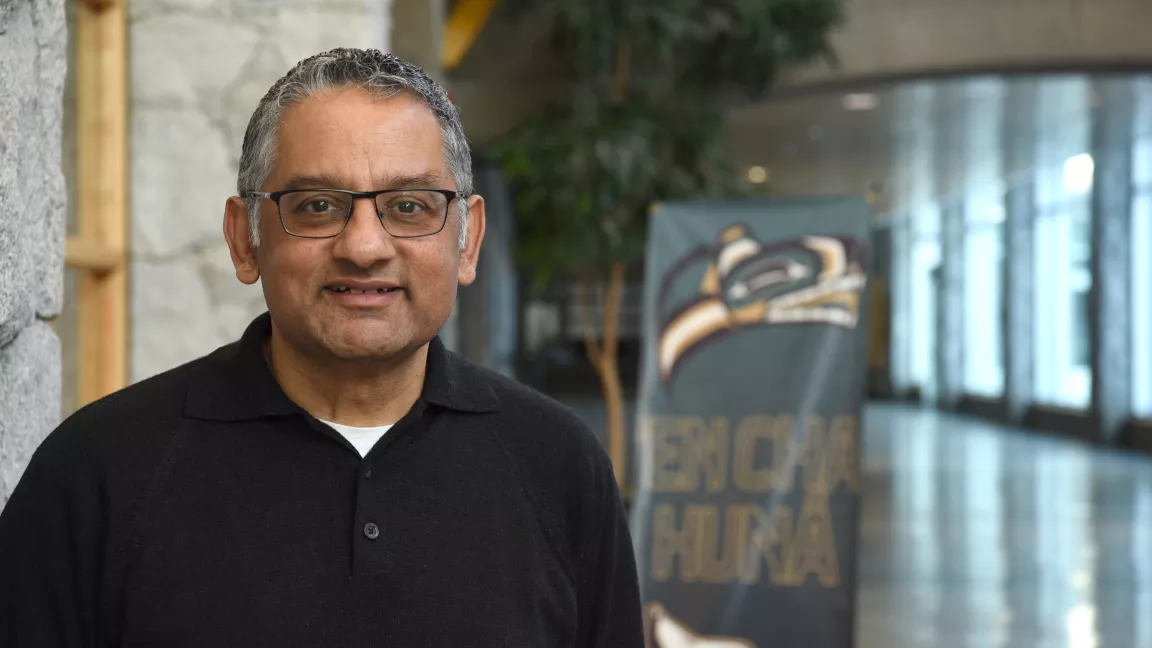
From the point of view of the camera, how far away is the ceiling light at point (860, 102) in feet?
33.9

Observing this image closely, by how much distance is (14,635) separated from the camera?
37.0 inches

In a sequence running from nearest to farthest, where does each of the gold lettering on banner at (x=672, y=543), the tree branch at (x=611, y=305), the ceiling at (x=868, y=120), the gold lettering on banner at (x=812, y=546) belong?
the gold lettering on banner at (x=812, y=546), the gold lettering on banner at (x=672, y=543), the tree branch at (x=611, y=305), the ceiling at (x=868, y=120)

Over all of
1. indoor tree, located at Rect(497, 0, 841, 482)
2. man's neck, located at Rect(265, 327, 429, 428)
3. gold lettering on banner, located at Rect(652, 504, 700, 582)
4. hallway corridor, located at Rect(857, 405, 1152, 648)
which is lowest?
hallway corridor, located at Rect(857, 405, 1152, 648)

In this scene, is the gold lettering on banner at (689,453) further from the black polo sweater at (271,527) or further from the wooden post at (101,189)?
the black polo sweater at (271,527)

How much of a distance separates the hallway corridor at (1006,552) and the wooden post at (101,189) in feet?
10.8

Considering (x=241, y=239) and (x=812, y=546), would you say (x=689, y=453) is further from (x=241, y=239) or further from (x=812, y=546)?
(x=241, y=239)

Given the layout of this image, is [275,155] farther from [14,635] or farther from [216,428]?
[14,635]

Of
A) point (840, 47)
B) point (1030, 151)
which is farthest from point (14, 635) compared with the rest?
point (1030, 151)

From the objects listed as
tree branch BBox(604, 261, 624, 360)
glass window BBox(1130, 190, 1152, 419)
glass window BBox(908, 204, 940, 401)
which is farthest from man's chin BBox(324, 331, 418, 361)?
glass window BBox(908, 204, 940, 401)

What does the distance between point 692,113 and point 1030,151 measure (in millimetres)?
7999

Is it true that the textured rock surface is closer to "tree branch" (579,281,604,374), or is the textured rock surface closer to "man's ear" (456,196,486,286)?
"man's ear" (456,196,486,286)

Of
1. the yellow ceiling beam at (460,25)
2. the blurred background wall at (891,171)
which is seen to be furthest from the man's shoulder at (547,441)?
the yellow ceiling beam at (460,25)

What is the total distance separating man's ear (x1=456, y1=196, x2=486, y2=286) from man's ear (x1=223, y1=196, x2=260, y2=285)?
0.62 feet

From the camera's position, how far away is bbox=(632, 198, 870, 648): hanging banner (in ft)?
10.4
